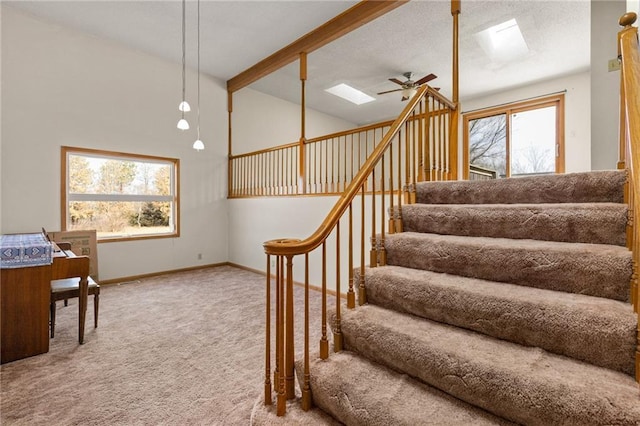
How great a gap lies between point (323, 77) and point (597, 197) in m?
5.18

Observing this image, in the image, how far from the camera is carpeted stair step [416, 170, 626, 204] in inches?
69.4

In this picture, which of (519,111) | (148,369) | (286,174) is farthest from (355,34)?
(148,369)

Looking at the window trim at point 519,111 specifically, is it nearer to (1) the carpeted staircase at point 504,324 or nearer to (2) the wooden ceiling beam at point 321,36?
(2) the wooden ceiling beam at point 321,36

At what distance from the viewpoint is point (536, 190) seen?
1995mm

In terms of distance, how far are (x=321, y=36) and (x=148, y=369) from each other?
459 cm

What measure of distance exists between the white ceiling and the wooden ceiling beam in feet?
0.37

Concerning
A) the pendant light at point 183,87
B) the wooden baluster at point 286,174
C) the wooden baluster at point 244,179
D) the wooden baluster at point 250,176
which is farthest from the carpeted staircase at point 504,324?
the wooden baluster at point 244,179

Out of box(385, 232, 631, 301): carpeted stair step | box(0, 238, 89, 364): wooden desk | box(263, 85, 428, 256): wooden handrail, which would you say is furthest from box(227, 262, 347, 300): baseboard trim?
box(0, 238, 89, 364): wooden desk

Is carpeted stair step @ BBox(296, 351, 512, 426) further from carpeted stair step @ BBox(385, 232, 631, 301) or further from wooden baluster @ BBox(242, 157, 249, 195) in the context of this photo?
wooden baluster @ BBox(242, 157, 249, 195)

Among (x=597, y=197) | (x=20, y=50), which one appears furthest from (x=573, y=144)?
(x=20, y=50)

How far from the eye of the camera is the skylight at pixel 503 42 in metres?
4.25

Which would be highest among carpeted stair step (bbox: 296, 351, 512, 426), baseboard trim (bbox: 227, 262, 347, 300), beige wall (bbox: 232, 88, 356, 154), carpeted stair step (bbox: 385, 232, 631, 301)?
beige wall (bbox: 232, 88, 356, 154)

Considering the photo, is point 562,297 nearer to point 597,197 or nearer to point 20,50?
point 597,197

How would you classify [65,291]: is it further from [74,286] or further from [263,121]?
[263,121]
